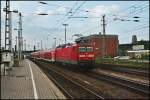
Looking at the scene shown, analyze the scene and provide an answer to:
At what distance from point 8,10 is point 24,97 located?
18.1m

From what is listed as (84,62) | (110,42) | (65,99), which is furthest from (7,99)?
(110,42)

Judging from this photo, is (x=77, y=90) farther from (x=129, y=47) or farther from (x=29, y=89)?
(x=129, y=47)

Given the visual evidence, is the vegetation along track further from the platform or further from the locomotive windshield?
the locomotive windshield

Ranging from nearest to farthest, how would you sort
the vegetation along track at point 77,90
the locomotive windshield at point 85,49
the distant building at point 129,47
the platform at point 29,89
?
the platform at point 29,89 → the vegetation along track at point 77,90 → the locomotive windshield at point 85,49 → the distant building at point 129,47

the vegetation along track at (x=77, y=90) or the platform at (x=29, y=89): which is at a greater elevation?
the platform at (x=29, y=89)

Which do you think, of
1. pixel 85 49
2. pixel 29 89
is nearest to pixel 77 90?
pixel 29 89

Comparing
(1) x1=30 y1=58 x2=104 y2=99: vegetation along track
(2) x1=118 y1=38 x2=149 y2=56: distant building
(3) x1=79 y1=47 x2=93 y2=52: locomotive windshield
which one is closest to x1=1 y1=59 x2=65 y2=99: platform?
(1) x1=30 y1=58 x2=104 y2=99: vegetation along track

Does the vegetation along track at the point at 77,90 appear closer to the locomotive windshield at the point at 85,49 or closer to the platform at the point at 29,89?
the platform at the point at 29,89

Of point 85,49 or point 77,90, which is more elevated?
point 85,49

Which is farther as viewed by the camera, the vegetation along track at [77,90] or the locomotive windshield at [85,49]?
the locomotive windshield at [85,49]

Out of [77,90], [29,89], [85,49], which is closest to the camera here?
[29,89]

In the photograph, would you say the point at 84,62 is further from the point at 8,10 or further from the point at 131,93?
the point at 131,93

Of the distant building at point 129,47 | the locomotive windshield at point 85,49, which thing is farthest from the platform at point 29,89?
the distant building at point 129,47

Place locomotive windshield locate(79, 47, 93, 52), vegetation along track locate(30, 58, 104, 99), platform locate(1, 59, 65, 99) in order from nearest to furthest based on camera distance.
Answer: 1. platform locate(1, 59, 65, 99)
2. vegetation along track locate(30, 58, 104, 99)
3. locomotive windshield locate(79, 47, 93, 52)
